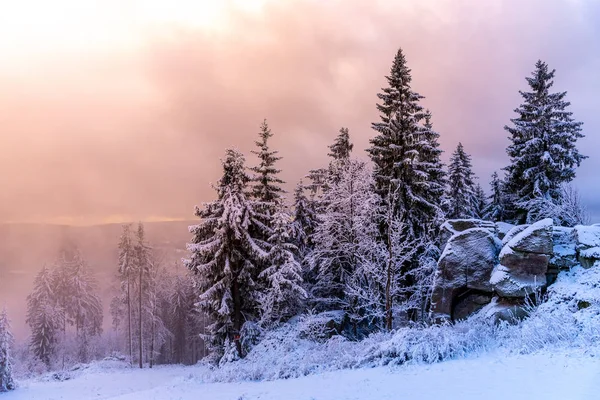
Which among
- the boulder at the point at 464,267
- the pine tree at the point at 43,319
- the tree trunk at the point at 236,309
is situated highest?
the boulder at the point at 464,267

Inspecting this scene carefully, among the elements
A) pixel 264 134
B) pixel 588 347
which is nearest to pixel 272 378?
pixel 588 347

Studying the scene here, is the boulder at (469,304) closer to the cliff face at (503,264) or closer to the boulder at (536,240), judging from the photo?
the cliff face at (503,264)

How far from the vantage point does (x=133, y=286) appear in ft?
157

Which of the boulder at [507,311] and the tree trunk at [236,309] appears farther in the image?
the tree trunk at [236,309]

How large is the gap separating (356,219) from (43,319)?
4903cm

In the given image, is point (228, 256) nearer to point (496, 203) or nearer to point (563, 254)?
point (563, 254)

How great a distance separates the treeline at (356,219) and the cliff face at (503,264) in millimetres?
3878

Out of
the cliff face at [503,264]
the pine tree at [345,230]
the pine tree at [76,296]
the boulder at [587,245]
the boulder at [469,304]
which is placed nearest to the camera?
the boulder at [587,245]

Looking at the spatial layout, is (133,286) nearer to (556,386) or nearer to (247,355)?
(247,355)

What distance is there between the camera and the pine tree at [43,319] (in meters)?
49.4

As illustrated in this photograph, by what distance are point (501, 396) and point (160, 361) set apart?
206ft

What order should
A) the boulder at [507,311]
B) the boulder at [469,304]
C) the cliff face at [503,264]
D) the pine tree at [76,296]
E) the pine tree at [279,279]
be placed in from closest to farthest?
the boulder at [507,311] < the cliff face at [503,264] < the boulder at [469,304] < the pine tree at [279,279] < the pine tree at [76,296]

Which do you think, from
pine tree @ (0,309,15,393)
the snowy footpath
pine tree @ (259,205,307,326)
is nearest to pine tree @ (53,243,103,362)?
pine tree @ (0,309,15,393)

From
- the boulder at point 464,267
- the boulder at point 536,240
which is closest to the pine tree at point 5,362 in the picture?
the boulder at point 464,267
